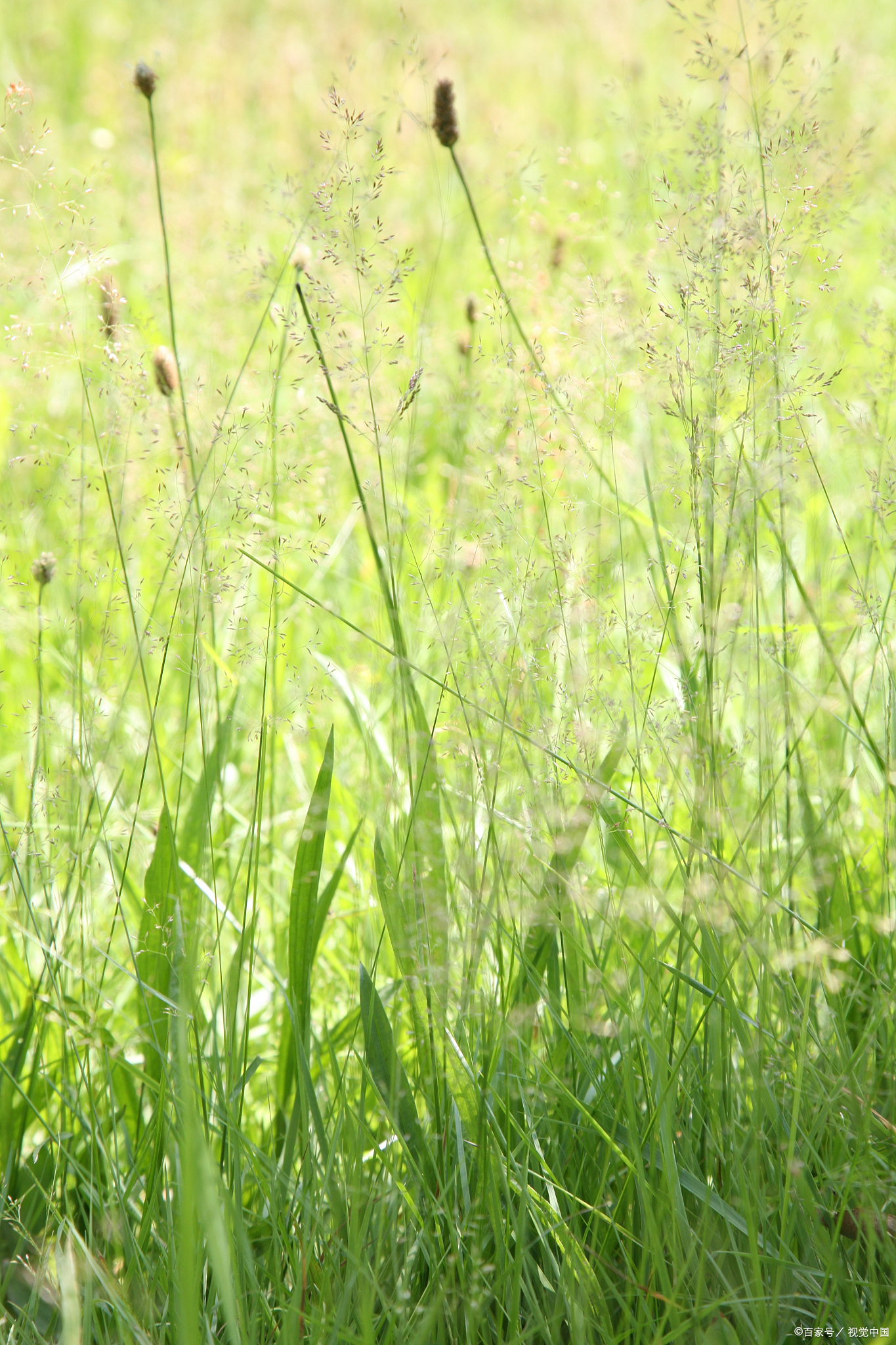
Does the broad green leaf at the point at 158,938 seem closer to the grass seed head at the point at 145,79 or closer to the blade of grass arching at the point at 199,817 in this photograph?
the blade of grass arching at the point at 199,817

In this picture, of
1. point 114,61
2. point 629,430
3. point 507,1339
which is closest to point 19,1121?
point 507,1339

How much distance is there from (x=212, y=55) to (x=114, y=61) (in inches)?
20.1

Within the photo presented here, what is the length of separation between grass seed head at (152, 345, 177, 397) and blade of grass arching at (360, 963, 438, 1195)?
2.89 feet

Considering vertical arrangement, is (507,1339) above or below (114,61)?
below

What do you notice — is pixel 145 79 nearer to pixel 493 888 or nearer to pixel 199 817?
pixel 199 817

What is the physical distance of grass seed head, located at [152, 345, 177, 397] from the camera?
4.58 ft

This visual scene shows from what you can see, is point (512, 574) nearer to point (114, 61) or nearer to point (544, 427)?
point (544, 427)

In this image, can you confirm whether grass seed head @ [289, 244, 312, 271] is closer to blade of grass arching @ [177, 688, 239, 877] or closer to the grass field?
the grass field

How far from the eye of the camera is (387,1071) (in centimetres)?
109

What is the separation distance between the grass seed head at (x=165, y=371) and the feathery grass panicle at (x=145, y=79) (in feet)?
1.05

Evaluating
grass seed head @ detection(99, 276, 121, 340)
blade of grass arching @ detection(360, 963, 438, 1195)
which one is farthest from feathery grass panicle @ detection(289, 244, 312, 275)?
blade of grass arching @ detection(360, 963, 438, 1195)

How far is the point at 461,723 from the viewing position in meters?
1.25

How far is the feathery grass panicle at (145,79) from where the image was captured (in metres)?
1.23

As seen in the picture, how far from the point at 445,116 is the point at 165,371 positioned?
1.76ft
